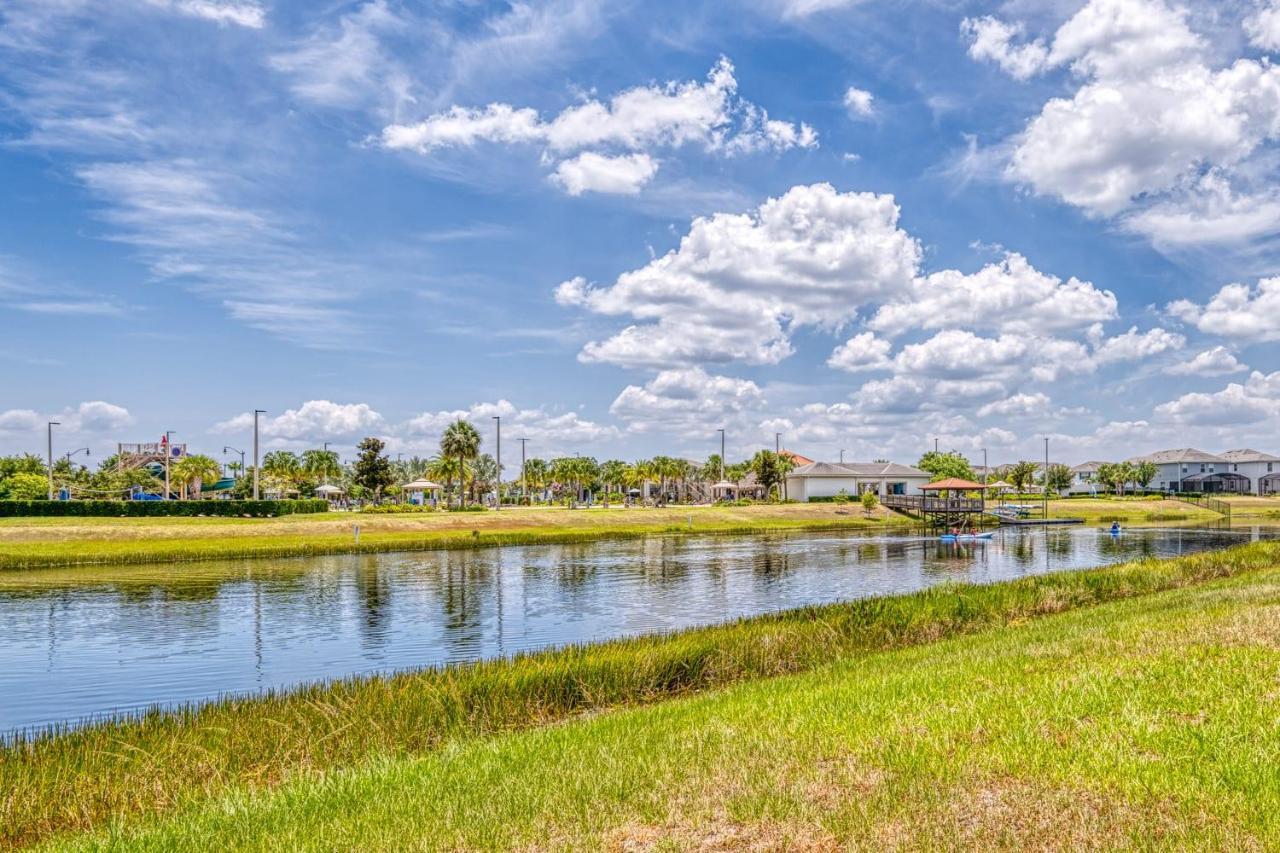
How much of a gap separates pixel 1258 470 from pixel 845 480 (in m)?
106

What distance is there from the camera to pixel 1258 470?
167750 millimetres

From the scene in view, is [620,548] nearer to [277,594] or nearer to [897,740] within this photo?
[277,594]

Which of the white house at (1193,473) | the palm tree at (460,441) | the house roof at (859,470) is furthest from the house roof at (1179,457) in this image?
the palm tree at (460,441)

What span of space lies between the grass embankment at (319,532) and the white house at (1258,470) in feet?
390

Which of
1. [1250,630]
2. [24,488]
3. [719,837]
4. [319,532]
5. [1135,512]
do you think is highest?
[24,488]

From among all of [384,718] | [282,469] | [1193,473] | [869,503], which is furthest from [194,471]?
→ [1193,473]

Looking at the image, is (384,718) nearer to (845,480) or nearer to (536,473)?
(845,480)

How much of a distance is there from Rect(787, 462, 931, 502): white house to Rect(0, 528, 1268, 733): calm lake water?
55.8 meters

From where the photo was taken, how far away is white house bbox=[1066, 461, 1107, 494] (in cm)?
17762

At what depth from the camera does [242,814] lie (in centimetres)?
881

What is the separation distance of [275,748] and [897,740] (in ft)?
29.7

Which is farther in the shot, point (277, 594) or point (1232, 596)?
point (277, 594)

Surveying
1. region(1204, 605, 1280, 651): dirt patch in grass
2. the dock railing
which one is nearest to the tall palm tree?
the dock railing

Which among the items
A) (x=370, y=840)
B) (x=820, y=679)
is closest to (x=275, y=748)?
(x=370, y=840)
